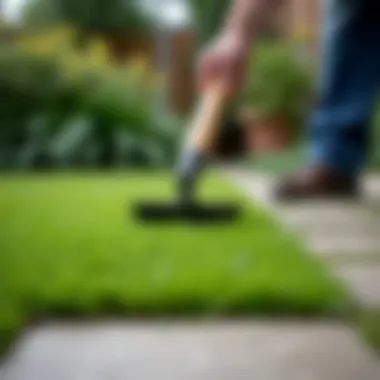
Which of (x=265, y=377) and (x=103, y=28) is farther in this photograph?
(x=103, y=28)

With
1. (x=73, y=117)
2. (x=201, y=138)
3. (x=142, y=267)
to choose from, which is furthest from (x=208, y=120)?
(x=73, y=117)

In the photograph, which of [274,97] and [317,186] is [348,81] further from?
[274,97]

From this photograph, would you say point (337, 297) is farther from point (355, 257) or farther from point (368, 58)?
point (368, 58)

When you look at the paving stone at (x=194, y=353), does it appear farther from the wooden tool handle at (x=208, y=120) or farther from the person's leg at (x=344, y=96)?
the person's leg at (x=344, y=96)

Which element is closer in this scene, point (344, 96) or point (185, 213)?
point (185, 213)

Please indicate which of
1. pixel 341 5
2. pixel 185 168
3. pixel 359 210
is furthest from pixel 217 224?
pixel 341 5

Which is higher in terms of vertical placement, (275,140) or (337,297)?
(337,297)

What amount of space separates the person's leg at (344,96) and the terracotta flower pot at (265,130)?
1.44 metres

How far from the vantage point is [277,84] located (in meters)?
3.23

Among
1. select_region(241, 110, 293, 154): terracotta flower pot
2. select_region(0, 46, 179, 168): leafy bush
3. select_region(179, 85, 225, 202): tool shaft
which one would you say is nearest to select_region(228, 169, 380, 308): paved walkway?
select_region(179, 85, 225, 202): tool shaft

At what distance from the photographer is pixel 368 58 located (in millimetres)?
1721

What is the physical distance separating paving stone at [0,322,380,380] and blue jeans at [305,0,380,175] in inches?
36.1

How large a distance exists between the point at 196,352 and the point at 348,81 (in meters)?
1.06

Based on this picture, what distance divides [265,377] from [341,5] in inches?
44.5
